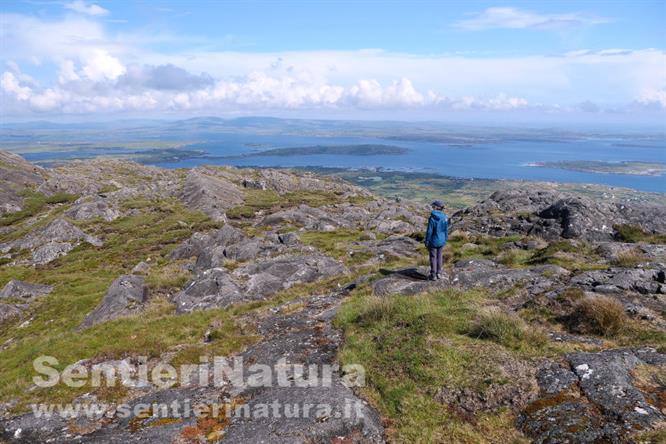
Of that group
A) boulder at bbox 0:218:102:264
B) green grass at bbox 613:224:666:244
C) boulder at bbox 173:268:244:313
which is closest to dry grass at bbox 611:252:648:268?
green grass at bbox 613:224:666:244

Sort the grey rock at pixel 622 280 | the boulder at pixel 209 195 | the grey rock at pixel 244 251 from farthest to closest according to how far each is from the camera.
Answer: the boulder at pixel 209 195 < the grey rock at pixel 244 251 < the grey rock at pixel 622 280

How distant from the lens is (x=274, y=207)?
288 ft

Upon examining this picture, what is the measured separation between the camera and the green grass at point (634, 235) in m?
29.1

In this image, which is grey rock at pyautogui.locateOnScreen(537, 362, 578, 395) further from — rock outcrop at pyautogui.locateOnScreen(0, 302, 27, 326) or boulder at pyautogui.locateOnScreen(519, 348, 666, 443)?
rock outcrop at pyautogui.locateOnScreen(0, 302, 27, 326)

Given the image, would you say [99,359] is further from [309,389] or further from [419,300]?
[419,300]

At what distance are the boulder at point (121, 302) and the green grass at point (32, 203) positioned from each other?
71782 mm

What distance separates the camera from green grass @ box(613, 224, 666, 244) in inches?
1145

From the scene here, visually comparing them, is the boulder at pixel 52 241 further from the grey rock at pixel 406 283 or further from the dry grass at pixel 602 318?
the dry grass at pixel 602 318

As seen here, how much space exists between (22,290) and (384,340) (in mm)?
37136

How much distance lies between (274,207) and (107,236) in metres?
33.0

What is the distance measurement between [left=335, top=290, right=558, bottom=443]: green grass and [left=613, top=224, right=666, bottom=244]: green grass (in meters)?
20.6

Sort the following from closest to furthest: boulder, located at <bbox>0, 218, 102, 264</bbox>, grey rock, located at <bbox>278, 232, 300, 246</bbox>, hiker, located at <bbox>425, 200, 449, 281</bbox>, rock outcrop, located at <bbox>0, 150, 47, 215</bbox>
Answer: hiker, located at <bbox>425, 200, 449, 281</bbox>
grey rock, located at <bbox>278, 232, 300, 246</bbox>
boulder, located at <bbox>0, 218, 102, 264</bbox>
rock outcrop, located at <bbox>0, 150, 47, 215</bbox>

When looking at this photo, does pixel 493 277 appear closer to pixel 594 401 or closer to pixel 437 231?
pixel 437 231

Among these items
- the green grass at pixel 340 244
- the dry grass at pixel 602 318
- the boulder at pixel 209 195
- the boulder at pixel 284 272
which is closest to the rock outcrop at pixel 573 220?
the green grass at pixel 340 244
